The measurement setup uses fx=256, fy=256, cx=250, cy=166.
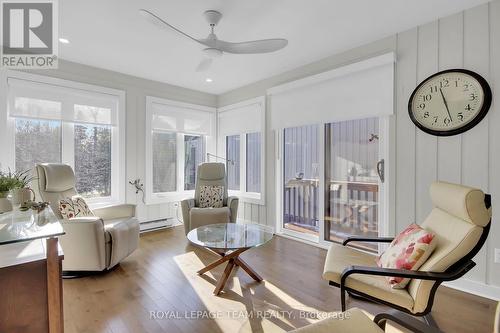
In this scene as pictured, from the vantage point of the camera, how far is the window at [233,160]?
Answer: 488 cm

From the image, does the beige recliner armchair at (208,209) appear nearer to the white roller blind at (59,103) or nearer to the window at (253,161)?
the window at (253,161)

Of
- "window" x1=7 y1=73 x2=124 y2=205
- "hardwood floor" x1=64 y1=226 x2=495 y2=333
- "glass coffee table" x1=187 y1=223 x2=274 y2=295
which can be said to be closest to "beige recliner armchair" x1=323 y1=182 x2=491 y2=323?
"hardwood floor" x1=64 y1=226 x2=495 y2=333

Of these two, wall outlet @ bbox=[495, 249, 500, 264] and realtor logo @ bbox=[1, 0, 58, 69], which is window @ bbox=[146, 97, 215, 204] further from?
wall outlet @ bbox=[495, 249, 500, 264]

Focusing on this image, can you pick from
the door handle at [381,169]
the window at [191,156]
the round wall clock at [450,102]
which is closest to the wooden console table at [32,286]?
the door handle at [381,169]

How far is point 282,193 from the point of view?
4.05m

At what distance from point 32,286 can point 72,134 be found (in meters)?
2.89

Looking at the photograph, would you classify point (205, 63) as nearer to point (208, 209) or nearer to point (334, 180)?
point (208, 209)

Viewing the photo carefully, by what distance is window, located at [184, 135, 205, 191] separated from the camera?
4.83 metres

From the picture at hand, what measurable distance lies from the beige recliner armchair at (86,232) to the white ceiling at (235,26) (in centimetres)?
154

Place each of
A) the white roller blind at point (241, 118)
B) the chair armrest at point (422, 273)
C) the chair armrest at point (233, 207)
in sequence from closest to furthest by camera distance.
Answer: the chair armrest at point (422, 273) < the chair armrest at point (233, 207) < the white roller blind at point (241, 118)

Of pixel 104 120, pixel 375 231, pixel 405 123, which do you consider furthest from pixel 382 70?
pixel 104 120

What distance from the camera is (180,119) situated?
15.3 ft

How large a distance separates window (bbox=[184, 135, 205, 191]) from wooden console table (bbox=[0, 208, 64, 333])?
11.4ft

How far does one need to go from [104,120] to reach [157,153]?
3.12 ft
